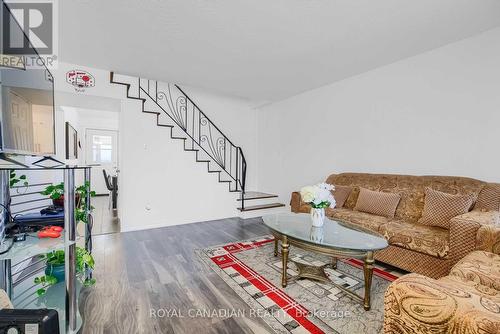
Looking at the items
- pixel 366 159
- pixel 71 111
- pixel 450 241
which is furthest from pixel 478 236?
pixel 71 111

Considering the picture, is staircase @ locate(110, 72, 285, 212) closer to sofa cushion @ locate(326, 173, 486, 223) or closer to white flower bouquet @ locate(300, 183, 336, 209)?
sofa cushion @ locate(326, 173, 486, 223)

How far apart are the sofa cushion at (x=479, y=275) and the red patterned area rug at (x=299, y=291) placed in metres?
0.65

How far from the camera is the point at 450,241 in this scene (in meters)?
1.94

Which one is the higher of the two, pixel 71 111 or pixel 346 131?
pixel 71 111

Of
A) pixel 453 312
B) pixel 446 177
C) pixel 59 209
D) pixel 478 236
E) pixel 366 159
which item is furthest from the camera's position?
pixel 366 159

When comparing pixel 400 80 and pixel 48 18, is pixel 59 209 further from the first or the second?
pixel 400 80

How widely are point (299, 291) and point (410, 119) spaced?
2.66m

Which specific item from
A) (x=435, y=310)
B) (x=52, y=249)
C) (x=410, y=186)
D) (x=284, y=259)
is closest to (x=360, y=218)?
(x=410, y=186)

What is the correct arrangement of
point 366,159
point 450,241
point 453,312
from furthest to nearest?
point 366,159 < point 450,241 < point 453,312

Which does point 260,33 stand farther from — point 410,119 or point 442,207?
point 442,207

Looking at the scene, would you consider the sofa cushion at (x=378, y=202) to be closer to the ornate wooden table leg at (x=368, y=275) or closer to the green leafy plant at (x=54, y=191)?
the ornate wooden table leg at (x=368, y=275)

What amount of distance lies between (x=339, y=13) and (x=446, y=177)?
2214 millimetres

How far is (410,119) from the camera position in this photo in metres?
3.04

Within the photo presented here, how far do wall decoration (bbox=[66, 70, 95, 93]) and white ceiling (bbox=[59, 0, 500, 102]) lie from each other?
0.68 ft
